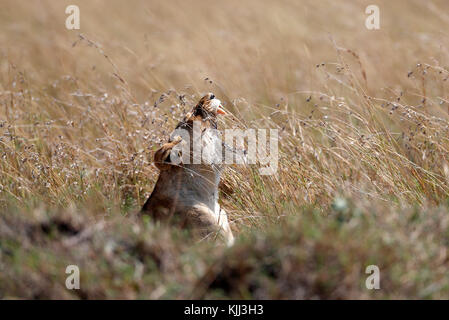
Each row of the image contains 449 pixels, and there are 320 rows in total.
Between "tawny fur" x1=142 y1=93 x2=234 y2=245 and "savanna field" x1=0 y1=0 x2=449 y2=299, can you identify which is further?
"tawny fur" x1=142 y1=93 x2=234 y2=245

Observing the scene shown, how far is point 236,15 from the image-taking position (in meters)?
10.8

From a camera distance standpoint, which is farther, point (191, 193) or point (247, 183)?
point (247, 183)

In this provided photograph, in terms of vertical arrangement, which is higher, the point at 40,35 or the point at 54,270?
the point at 40,35

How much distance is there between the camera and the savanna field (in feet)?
9.05

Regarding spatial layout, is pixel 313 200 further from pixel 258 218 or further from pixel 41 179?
pixel 41 179

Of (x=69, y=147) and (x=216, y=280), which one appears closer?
(x=216, y=280)

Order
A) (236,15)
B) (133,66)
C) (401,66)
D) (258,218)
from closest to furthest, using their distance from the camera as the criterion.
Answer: (258,218) → (401,66) → (133,66) → (236,15)

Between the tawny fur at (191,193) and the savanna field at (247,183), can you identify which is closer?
the savanna field at (247,183)

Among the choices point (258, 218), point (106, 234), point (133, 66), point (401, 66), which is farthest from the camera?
Result: point (133, 66)

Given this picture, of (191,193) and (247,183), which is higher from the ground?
(247,183)

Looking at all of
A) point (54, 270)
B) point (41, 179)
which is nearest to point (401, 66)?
point (41, 179)

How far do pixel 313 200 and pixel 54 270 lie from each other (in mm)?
2043

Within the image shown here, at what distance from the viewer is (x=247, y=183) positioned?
14.8 feet

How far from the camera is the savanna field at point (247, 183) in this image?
2.76 meters
